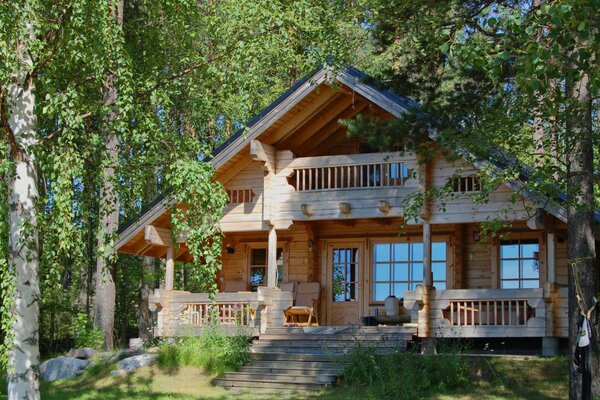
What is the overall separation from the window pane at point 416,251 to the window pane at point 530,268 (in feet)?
6.89

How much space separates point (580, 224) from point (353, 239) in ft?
22.3

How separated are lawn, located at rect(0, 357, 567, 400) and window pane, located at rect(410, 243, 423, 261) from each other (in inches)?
161

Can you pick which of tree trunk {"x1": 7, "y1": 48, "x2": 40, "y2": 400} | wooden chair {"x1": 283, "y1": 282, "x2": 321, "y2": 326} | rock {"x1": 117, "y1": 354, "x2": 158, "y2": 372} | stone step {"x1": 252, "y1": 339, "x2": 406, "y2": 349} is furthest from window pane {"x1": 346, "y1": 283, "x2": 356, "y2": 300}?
tree trunk {"x1": 7, "y1": 48, "x2": 40, "y2": 400}

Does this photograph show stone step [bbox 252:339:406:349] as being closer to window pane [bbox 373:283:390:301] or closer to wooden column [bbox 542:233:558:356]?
wooden column [bbox 542:233:558:356]

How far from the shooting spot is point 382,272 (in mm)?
19234

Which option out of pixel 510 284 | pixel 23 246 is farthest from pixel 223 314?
pixel 23 246

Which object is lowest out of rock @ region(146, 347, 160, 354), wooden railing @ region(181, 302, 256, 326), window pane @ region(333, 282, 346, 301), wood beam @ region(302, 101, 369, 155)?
rock @ region(146, 347, 160, 354)

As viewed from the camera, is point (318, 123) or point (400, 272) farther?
point (400, 272)

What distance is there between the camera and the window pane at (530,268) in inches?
704

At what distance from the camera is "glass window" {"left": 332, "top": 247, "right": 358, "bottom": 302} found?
63.9 ft

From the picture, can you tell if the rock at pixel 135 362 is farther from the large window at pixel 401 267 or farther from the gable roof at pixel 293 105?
the large window at pixel 401 267

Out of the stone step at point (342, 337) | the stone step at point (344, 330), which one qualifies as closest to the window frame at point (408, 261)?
the stone step at point (344, 330)

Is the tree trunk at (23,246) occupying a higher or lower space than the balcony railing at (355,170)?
lower

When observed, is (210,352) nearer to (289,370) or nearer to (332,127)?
(289,370)
